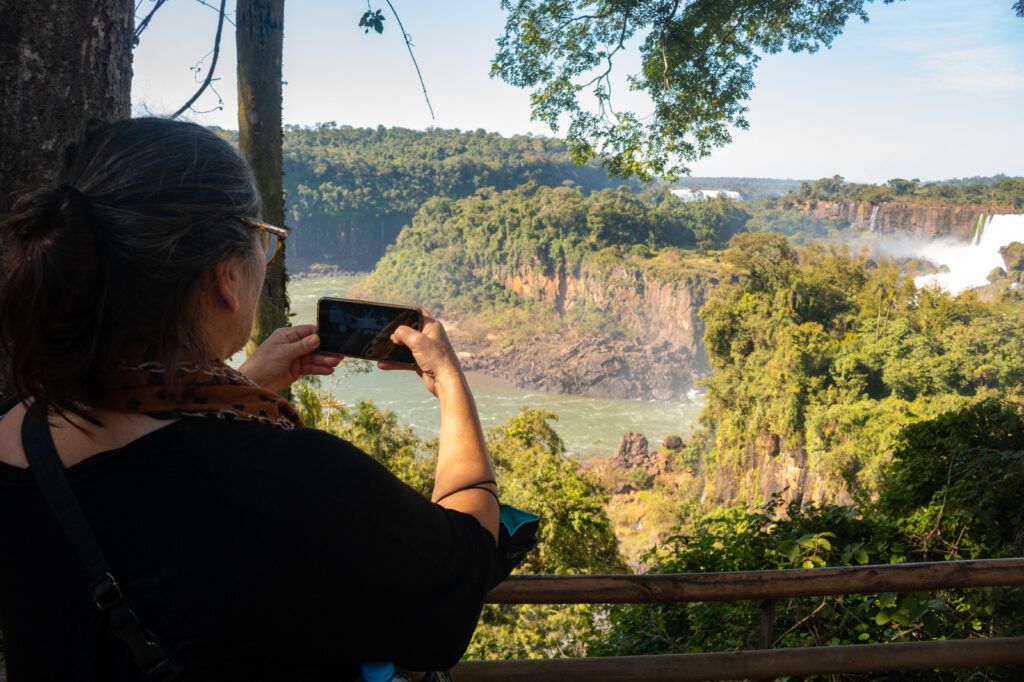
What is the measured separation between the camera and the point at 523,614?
988cm

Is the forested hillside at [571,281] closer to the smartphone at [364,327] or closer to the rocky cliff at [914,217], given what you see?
the rocky cliff at [914,217]

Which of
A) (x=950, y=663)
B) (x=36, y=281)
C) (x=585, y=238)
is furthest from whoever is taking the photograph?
(x=585, y=238)

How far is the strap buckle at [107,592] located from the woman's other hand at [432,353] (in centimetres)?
34

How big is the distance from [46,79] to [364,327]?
1.91ft

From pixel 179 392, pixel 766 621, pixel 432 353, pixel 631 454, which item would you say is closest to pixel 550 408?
pixel 631 454

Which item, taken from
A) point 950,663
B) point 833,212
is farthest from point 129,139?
point 833,212

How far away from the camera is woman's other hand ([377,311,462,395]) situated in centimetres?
75

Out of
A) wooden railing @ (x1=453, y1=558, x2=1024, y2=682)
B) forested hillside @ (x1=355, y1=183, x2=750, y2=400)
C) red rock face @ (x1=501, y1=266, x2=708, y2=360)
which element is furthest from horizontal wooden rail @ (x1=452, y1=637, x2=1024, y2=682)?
red rock face @ (x1=501, y1=266, x2=708, y2=360)

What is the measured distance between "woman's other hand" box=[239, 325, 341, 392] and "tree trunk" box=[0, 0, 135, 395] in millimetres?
396

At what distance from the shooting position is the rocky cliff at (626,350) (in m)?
40.0

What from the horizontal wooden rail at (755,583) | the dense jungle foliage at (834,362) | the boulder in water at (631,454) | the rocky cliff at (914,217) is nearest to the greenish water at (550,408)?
the boulder in water at (631,454)

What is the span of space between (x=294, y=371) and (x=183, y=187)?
0.39 m

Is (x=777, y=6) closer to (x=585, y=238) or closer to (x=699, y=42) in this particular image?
(x=699, y=42)

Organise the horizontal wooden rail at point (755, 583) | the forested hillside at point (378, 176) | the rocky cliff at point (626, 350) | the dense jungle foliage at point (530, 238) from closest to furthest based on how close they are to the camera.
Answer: the horizontal wooden rail at point (755, 583), the rocky cliff at point (626, 350), the dense jungle foliage at point (530, 238), the forested hillside at point (378, 176)
